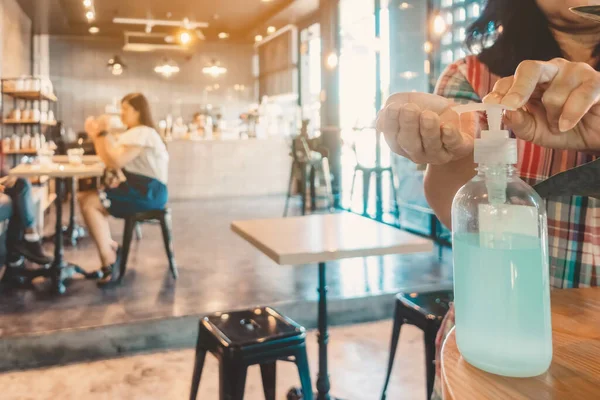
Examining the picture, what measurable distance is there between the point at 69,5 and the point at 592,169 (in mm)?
9500

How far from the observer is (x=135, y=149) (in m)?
3.76

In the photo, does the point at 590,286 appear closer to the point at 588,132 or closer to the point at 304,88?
the point at 588,132

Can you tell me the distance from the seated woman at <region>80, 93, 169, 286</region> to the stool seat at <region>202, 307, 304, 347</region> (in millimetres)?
2149

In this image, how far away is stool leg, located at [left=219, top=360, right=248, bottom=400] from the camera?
5.19ft

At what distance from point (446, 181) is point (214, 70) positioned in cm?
1103

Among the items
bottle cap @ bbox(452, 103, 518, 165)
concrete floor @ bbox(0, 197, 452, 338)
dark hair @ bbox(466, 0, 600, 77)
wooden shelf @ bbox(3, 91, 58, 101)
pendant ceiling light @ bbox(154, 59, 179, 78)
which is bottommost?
concrete floor @ bbox(0, 197, 452, 338)

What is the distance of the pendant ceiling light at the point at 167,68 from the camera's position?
11.1 m

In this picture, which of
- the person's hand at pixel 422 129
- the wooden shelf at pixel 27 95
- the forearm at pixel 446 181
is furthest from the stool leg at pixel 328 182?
the person's hand at pixel 422 129

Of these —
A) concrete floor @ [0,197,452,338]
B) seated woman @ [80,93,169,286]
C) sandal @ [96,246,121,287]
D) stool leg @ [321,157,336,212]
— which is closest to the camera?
concrete floor @ [0,197,452,338]

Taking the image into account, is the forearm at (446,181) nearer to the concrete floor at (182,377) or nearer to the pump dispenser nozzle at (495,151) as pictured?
the pump dispenser nozzle at (495,151)

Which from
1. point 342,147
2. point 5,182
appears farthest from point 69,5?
point 5,182

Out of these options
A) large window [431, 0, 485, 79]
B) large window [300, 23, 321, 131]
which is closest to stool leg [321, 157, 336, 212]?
large window [300, 23, 321, 131]

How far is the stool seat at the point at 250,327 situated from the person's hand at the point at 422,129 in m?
1.04

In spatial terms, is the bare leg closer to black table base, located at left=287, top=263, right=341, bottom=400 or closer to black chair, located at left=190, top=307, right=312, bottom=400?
black table base, located at left=287, top=263, right=341, bottom=400
